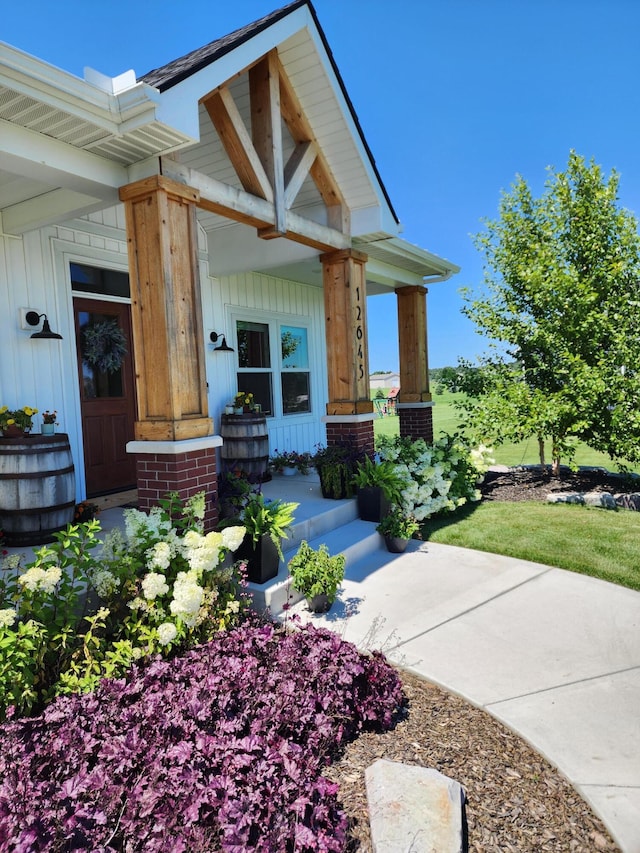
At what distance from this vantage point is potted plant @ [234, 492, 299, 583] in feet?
12.6

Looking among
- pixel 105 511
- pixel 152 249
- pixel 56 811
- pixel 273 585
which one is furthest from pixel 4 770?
pixel 105 511

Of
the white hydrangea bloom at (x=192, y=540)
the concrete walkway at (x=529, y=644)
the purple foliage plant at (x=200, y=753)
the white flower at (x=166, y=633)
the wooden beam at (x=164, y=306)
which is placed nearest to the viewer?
the purple foliage plant at (x=200, y=753)

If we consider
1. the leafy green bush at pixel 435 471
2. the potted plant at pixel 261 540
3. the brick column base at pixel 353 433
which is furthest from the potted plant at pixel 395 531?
the potted plant at pixel 261 540

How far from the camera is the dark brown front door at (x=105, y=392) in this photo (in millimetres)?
5531

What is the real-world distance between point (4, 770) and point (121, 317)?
188 inches

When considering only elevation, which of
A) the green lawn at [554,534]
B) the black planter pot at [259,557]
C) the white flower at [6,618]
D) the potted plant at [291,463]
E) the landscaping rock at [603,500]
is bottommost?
the green lawn at [554,534]

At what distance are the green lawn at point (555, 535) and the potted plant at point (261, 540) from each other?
217 cm

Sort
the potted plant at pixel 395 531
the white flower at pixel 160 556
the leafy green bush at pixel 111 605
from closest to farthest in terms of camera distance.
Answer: the leafy green bush at pixel 111 605, the white flower at pixel 160 556, the potted plant at pixel 395 531

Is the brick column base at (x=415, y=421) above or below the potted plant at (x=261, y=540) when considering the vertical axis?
above

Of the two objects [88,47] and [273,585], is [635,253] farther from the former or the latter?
[88,47]

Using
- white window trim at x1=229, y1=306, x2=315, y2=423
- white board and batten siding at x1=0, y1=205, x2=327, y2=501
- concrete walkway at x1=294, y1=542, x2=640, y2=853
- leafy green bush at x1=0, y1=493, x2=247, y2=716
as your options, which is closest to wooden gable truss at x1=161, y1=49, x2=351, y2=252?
white board and batten siding at x1=0, y1=205, x2=327, y2=501

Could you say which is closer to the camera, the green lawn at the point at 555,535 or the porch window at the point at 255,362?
the green lawn at the point at 555,535

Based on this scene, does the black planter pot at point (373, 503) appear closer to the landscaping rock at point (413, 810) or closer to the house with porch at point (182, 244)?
the house with porch at point (182, 244)

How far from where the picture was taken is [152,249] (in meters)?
3.67
